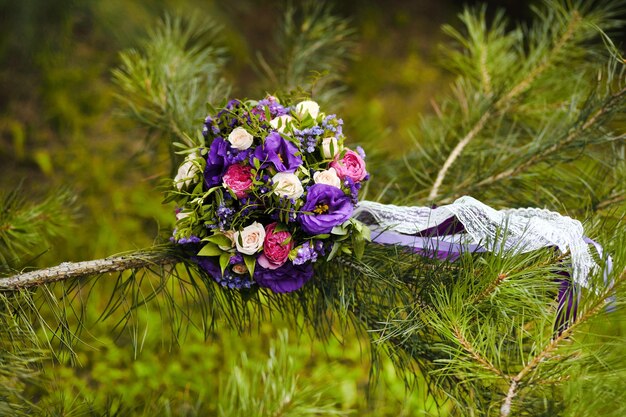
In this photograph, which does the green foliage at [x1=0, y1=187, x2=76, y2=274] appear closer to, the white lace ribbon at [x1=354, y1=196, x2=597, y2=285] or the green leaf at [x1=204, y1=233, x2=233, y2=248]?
the green leaf at [x1=204, y1=233, x2=233, y2=248]

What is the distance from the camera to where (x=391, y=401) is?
56.2 inches

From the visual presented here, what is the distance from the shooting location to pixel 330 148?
668 mm

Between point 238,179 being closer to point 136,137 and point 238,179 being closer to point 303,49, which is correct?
point 303,49

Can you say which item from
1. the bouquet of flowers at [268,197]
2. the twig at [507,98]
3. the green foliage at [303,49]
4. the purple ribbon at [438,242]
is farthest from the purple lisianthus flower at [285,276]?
the green foliage at [303,49]

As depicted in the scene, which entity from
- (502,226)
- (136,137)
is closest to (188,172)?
(502,226)

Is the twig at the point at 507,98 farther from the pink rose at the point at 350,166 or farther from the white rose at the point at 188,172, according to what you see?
the white rose at the point at 188,172

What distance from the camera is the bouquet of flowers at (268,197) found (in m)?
0.64

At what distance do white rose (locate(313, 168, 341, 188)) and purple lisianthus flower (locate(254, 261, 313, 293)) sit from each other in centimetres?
10

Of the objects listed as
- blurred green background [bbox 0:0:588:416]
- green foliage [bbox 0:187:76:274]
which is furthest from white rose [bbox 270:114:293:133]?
green foliage [bbox 0:187:76:274]

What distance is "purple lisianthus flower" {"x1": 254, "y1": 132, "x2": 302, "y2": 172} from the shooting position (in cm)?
65

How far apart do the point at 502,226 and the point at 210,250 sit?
347 millimetres

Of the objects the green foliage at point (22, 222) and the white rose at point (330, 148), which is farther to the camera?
the green foliage at point (22, 222)

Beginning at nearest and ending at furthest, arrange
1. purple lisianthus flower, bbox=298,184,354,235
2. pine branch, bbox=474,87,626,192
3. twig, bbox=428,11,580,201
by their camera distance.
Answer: purple lisianthus flower, bbox=298,184,354,235, pine branch, bbox=474,87,626,192, twig, bbox=428,11,580,201

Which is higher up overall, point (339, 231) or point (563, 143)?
point (563, 143)
